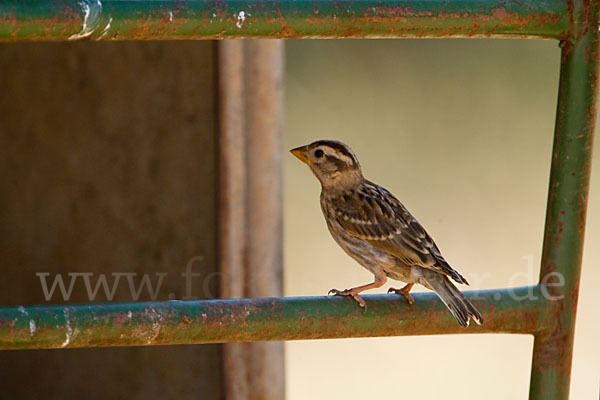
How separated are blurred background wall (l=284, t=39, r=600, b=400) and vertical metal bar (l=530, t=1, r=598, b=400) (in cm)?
427

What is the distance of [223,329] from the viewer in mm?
2318

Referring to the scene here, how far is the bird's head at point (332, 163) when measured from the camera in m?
3.84

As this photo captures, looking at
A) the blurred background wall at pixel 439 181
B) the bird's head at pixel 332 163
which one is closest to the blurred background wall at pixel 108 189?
the bird's head at pixel 332 163

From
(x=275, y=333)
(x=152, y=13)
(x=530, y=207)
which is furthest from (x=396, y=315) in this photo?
(x=530, y=207)

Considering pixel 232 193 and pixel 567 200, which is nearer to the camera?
Answer: pixel 567 200

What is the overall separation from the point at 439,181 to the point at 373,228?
13.9 ft

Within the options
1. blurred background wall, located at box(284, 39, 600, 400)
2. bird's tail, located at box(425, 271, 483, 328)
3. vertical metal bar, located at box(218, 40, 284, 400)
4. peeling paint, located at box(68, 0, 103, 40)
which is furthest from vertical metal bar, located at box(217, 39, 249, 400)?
blurred background wall, located at box(284, 39, 600, 400)

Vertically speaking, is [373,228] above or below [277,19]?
below

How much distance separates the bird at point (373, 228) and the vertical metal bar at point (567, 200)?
0.47 meters

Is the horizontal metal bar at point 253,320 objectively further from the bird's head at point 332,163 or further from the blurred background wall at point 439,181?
the blurred background wall at point 439,181

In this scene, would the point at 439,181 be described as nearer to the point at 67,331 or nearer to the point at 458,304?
the point at 458,304

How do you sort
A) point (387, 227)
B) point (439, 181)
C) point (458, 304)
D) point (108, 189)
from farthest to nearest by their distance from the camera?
point (439, 181) → point (108, 189) → point (387, 227) → point (458, 304)

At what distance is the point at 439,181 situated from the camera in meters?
7.80

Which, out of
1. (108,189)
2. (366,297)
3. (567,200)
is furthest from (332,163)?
(567,200)
